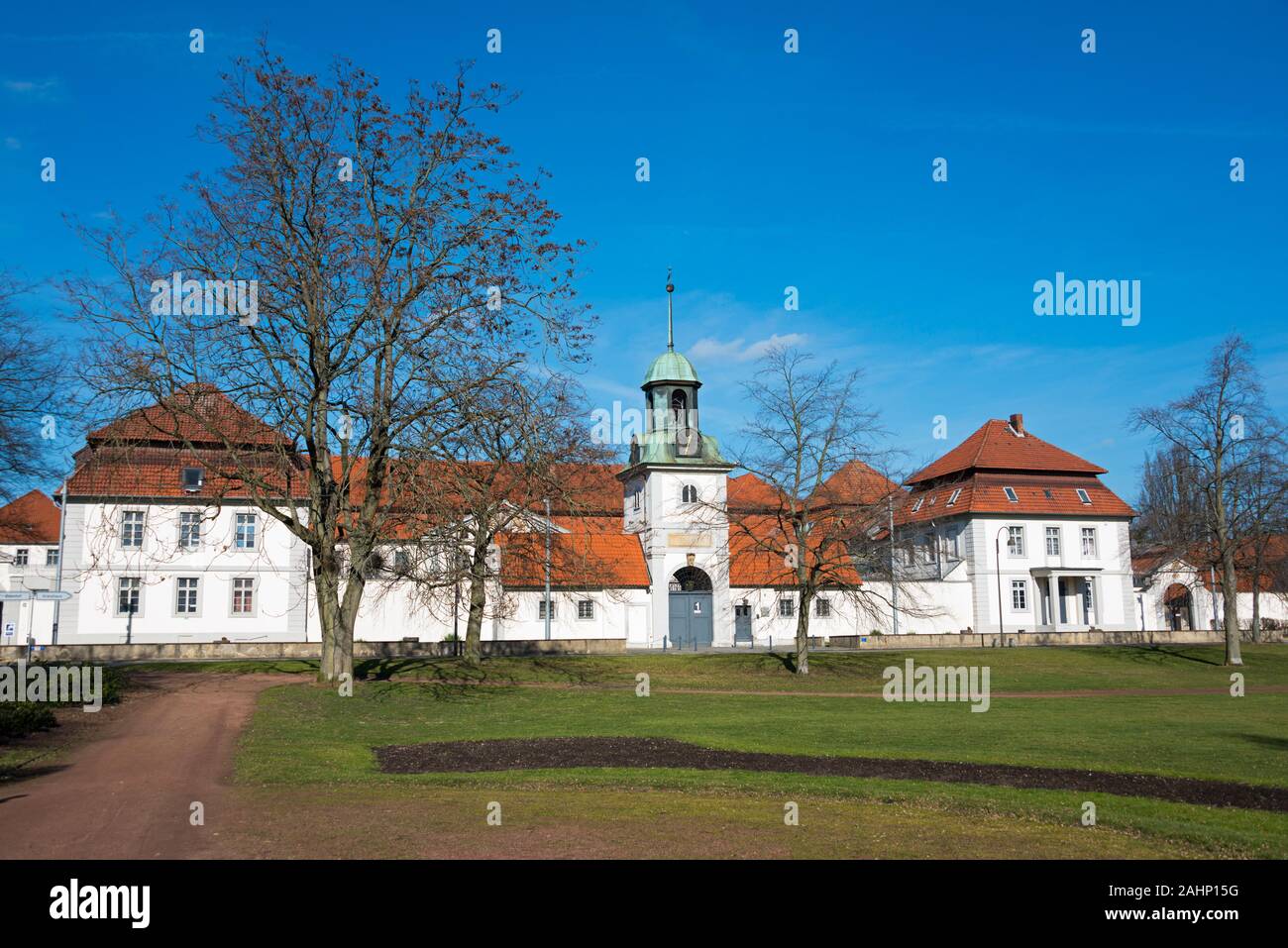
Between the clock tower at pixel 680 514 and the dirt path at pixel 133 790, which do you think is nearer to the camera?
the dirt path at pixel 133 790

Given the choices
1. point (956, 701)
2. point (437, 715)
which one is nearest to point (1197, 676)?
point (956, 701)

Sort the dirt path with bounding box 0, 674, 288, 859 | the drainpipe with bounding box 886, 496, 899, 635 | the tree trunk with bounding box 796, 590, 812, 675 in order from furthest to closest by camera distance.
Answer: the tree trunk with bounding box 796, 590, 812, 675 < the drainpipe with bounding box 886, 496, 899, 635 < the dirt path with bounding box 0, 674, 288, 859

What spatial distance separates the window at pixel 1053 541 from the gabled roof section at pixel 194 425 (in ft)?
156

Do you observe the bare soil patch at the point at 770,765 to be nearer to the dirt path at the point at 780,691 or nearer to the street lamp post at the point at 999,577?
the dirt path at the point at 780,691

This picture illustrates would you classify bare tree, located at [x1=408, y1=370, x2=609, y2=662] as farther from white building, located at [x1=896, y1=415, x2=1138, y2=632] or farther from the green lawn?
white building, located at [x1=896, y1=415, x2=1138, y2=632]

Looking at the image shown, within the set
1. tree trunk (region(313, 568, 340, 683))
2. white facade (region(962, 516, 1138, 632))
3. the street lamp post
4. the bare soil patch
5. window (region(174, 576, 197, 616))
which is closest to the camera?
the bare soil patch

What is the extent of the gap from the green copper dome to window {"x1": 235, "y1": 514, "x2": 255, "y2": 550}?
20094 millimetres

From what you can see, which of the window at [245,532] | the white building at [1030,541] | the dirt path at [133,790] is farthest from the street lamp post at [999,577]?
the dirt path at [133,790]

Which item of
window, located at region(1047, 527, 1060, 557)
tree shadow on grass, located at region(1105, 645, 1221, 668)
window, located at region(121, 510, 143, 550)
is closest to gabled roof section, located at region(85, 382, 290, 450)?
window, located at region(121, 510, 143, 550)

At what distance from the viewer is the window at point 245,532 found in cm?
4562

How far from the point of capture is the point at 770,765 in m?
14.6

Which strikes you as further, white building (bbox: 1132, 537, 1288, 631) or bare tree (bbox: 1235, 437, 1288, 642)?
white building (bbox: 1132, 537, 1288, 631)

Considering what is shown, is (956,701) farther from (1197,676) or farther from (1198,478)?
(1198,478)

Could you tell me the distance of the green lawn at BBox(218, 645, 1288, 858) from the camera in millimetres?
11492
